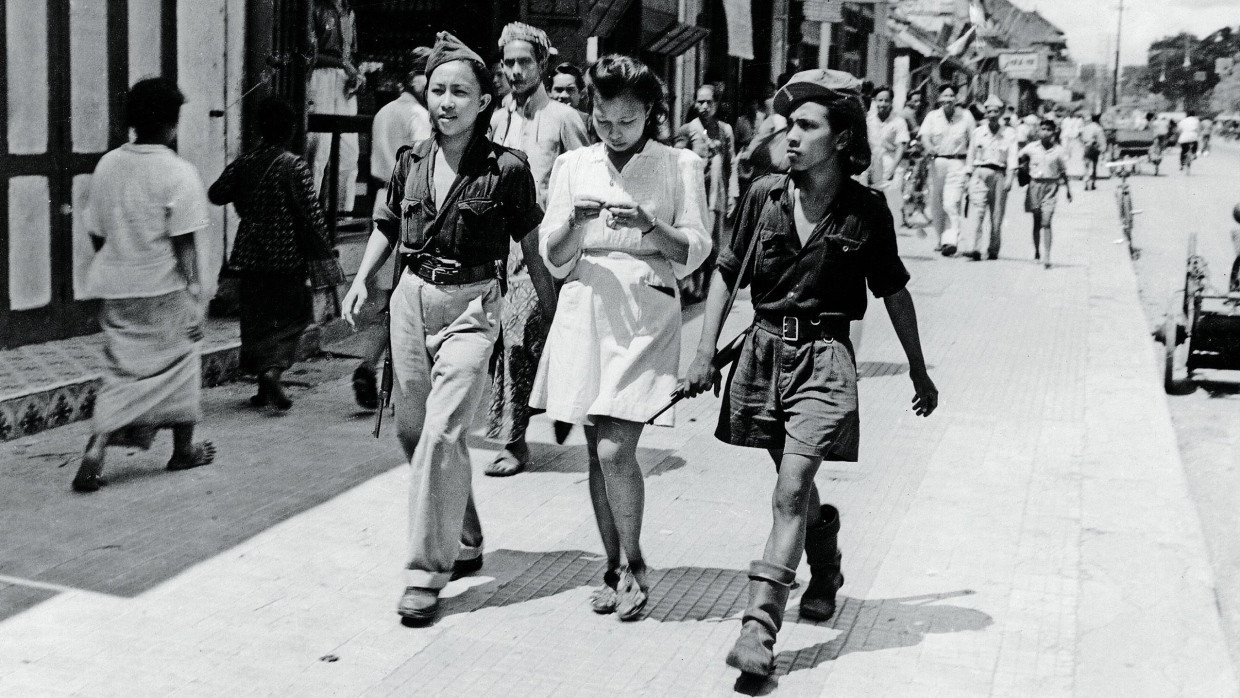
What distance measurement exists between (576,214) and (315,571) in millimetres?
1638

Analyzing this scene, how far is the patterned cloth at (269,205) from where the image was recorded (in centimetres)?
758

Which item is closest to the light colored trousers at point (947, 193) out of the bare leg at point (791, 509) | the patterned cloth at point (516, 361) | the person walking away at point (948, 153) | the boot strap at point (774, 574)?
the person walking away at point (948, 153)

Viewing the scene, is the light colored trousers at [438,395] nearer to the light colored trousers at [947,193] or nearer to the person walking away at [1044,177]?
the light colored trousers at [947,193]

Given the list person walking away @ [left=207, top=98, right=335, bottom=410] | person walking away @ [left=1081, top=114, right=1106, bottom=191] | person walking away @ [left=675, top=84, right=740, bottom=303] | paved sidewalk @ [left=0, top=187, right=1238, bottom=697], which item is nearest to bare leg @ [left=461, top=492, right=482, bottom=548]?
paved sidewalk @ [left=0, top=187, right=1238, bottom=697]

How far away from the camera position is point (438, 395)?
455 centimetres

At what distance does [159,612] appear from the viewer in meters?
4.54

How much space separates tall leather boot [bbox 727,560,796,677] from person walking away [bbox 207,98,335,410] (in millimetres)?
4287

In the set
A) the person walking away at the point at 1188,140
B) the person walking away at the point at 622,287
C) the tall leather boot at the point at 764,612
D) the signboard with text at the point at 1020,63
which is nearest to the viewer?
the tall leather boot at the point at 764,612

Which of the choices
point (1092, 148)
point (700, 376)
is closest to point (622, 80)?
point (700, 376)

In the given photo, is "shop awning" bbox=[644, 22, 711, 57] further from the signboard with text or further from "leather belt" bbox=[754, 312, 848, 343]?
the signboard with text

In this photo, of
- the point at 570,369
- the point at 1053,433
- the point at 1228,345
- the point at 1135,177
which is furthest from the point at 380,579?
the point at 1135,177

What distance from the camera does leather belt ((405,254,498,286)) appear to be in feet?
15.2

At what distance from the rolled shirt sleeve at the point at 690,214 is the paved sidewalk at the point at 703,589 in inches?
46.3

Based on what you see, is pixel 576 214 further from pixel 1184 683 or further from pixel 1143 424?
pixel 1143 424
